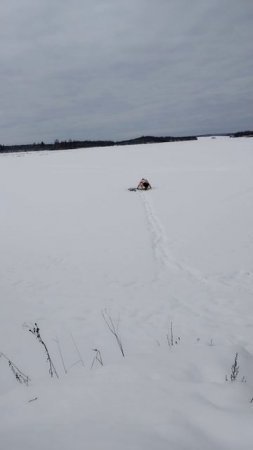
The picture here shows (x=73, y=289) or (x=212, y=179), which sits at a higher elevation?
(x=212, y=179)

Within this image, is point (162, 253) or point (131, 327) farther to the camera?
point (162, 253)

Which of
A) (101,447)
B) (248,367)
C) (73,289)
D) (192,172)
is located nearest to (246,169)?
(192,172)

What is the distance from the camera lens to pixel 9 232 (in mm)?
12992

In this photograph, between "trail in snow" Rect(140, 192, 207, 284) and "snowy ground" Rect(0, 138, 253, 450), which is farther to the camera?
"trail in snow" Rect(140, 192, 207, 284)

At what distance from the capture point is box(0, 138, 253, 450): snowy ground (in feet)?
8.96

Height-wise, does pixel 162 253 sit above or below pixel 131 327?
above

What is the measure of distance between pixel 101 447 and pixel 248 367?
2.35 metres

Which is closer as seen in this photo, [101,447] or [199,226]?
[101,447]

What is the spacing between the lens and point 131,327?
18.5ft

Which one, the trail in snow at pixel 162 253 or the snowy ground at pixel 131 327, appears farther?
the trail in snow at pixel 162 253

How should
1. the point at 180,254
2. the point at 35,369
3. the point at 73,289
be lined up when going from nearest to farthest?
the point at 35,369
the point at 73,289
the point at 180,254

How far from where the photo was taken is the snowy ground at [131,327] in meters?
2.73

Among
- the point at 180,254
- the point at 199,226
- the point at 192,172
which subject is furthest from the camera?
the point at 192,172

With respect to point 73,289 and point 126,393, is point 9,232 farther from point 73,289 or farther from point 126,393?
point 126,393
